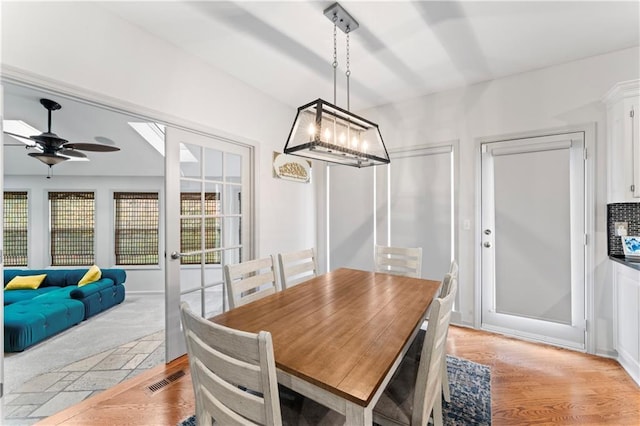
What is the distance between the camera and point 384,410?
3.67 ft

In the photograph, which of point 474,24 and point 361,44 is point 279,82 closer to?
point 361,44

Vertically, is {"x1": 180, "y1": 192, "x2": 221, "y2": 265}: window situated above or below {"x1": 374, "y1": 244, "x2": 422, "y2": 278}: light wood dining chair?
above

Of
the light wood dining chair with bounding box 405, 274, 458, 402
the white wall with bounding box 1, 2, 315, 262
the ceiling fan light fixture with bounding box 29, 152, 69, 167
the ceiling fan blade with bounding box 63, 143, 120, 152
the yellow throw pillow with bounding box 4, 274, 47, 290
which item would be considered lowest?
the yellow throw pillow with bounding box 4, 274, 47, 290

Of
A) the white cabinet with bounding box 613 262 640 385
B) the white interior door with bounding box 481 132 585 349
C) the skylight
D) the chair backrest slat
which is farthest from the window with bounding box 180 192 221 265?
the white cabinet with bounding box 613 262 640 385

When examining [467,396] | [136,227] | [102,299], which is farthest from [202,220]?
[136,227]

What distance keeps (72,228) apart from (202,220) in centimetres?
446

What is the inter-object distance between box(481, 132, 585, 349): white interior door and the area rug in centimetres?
98

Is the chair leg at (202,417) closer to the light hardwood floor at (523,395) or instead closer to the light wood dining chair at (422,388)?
the light wood dining chair at (422,388)

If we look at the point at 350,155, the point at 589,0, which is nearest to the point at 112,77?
the point at 350,155

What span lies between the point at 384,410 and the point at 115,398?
6.42 feet

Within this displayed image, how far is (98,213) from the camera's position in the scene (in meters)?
5.11

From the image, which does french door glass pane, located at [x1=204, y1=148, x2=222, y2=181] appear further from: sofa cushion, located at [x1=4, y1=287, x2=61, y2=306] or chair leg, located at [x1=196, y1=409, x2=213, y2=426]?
sofa cushion, located at [x1=4, y1=287, x2=61, y2=306]

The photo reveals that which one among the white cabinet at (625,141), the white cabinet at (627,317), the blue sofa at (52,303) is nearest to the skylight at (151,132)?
the blue sofa at (52,303)

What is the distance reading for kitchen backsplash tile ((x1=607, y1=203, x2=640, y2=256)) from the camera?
2.29 meters
